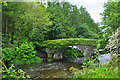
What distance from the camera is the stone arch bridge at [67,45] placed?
1877 cm

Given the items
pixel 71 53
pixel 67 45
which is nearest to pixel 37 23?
pixel 67 45

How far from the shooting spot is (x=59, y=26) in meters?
26.6

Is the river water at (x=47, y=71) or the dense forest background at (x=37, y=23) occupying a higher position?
the dense forest background at (x=37, y=23)

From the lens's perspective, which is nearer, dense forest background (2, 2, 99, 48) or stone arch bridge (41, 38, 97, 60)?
dense forest background (2, 2, 99, 48)

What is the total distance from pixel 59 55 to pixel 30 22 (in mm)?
8494

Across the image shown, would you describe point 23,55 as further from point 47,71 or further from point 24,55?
point 47,71

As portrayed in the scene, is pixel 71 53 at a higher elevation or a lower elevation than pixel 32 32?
lower

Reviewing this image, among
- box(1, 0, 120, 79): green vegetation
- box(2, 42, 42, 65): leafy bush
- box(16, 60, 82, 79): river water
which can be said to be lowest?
box(16, 60, 82, 79): river water

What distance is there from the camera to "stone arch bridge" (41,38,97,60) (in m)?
18.8

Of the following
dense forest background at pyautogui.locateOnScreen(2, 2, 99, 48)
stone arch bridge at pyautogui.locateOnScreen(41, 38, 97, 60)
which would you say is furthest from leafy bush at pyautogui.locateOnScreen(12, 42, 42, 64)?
stone arch bridge at pyautogui.locateOnScreen(41, 38, 97, 60)

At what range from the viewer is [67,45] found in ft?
68.9

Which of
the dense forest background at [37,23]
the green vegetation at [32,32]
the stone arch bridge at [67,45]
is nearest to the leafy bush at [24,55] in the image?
the green vegetation at [32,32]

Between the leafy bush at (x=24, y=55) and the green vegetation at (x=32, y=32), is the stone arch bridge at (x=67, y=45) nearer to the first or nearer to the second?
the green vegetation at (x=32, y=32)

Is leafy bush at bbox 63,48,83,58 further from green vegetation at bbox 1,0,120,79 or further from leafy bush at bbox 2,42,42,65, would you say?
leafy bush at bbox 2,42,42,65
